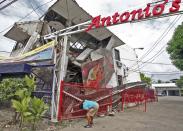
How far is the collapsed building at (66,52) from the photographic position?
494 inches

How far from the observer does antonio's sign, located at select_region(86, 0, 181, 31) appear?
9.43 metres

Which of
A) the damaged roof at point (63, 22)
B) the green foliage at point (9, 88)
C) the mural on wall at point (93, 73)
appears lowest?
the green foliage at point (9, 88)

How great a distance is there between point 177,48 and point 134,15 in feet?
64.1

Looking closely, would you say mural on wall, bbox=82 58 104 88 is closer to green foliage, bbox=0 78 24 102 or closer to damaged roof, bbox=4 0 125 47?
damaged roof, bbox=4 0 125 47

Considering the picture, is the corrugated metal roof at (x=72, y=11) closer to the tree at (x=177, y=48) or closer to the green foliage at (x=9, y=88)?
the green foliage at (x=9, y=88)

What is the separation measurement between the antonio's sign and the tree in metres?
18.9

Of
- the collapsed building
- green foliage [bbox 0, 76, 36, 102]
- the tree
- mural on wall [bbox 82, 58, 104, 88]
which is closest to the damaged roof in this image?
the collapsed building

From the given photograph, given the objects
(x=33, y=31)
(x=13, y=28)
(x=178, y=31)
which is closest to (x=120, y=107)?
(x=33, y=31)

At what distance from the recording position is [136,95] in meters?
18.9

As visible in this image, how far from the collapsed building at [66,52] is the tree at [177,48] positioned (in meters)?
12.1

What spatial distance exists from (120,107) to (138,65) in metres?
12.9

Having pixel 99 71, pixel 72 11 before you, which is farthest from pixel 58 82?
pixel 72 11

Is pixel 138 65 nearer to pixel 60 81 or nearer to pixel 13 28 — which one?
pixel 13 28

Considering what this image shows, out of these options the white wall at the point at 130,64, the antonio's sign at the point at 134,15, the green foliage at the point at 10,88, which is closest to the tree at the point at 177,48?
the white wall at the point at 130,64
